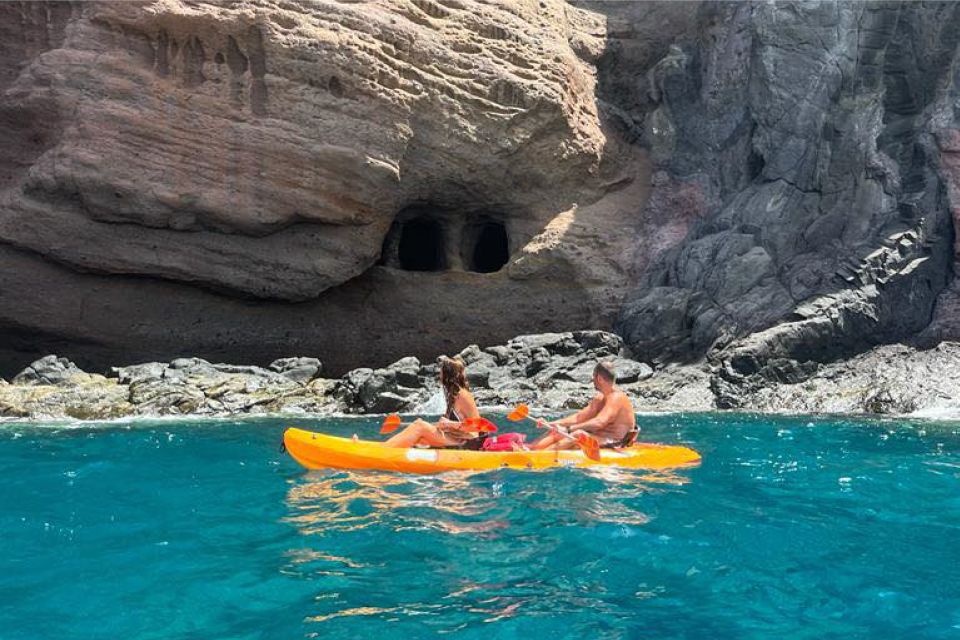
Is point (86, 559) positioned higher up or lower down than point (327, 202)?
lower down

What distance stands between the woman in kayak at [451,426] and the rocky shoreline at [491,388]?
7.08m

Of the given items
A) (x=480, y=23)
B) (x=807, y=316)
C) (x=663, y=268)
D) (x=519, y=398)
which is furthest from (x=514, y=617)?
(x=480, y=23)

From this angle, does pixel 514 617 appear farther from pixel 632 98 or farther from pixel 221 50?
pixel 632 98

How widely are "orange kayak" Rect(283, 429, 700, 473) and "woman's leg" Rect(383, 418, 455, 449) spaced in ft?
0.94

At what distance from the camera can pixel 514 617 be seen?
4.52 metres

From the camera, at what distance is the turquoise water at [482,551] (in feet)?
14.8

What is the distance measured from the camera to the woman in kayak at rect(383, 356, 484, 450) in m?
9.20

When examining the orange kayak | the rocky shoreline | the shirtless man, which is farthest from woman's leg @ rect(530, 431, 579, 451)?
the rocky shoreline

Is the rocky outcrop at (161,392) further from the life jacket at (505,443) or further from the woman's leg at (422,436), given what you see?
the life jacket at (505,443)

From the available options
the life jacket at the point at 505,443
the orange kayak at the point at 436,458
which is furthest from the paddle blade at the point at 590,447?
the life jacket at the point at 505,443

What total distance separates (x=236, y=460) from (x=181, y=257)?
1078cm

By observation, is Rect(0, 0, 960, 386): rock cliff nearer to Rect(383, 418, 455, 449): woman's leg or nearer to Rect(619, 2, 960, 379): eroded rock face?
Rect(619, 2, 960, 379): eroded rock face

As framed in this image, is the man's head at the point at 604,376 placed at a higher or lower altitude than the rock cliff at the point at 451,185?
lower

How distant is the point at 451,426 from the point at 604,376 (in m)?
1.70
